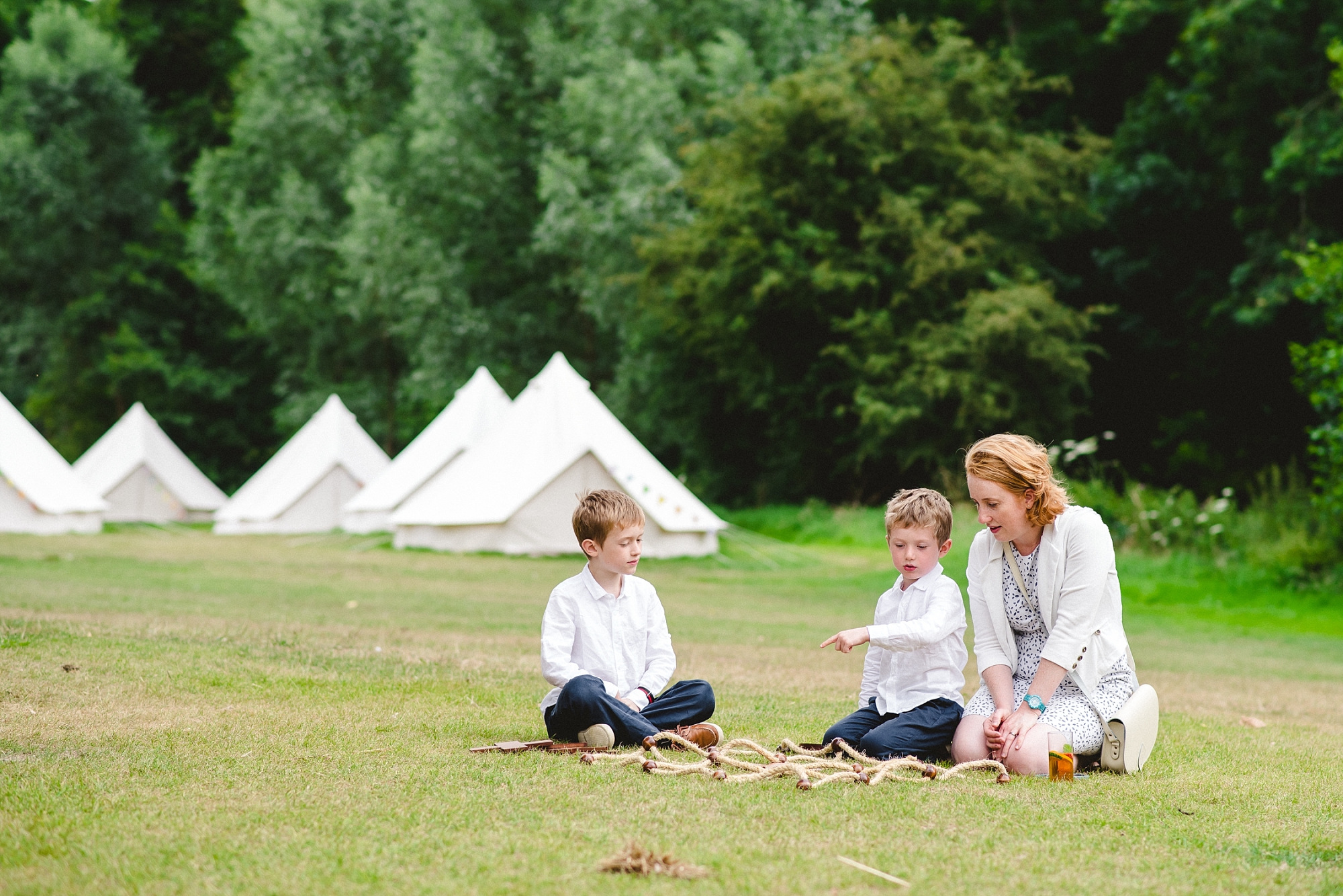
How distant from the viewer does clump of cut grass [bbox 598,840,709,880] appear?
286 cm

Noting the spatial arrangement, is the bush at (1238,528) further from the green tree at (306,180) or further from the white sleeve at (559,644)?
the green tree at (306,180)

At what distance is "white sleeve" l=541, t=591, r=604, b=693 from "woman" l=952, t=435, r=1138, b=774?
51.6 inches

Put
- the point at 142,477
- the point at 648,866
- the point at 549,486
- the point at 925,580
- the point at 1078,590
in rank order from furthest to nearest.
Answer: the point at 142,477 → the point at 549,486 → the point at 925,580 → the point at 1078,590 → the point at 648,866

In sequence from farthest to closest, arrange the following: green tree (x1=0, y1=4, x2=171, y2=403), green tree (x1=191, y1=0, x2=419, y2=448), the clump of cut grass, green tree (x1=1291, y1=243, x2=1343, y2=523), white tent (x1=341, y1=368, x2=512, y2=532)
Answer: green tree (x1=0, y1=4, x2=171, y2=403) < green tree (x1=191, y1=0, x2=419, y2=448) < white tent (x1=341, y1=368, x2=512, y2=532) < green tree (x1=1291, y1=243, x2=1343, y2=523) < the clump of cut grass

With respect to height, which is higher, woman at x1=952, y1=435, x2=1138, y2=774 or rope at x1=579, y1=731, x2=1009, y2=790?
woman at x1=952, y1=435, x2=1138, y2=774

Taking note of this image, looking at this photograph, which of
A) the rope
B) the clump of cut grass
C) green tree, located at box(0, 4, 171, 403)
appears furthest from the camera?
green tree, located at box(0, 4, 171, 403)

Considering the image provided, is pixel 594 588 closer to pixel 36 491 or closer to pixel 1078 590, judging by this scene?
pixel 1078 590

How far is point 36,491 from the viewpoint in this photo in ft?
72.6

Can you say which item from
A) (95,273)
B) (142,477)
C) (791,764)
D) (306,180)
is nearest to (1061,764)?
(791,764)

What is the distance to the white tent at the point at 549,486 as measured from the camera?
18016mm

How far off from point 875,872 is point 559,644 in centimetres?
192

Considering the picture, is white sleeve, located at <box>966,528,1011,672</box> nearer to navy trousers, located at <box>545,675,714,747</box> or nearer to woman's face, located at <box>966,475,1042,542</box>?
woman's face, located at <box>966,475,1042,542</box>

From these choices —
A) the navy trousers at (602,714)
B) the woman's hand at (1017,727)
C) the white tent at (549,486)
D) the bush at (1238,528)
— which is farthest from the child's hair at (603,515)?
the white tent at (549,486)

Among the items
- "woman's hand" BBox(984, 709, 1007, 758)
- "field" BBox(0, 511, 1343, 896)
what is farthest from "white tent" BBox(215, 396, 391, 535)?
"woman's hand" BBox(984, 709, 1007, 758)
